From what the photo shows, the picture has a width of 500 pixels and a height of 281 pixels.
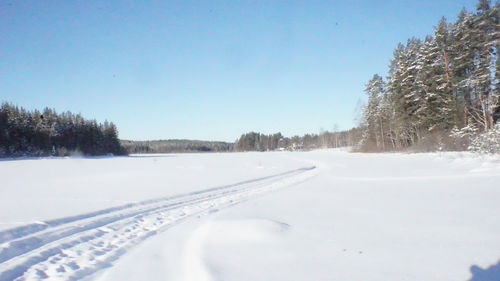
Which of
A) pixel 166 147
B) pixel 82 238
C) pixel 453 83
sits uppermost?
pixel 453 83

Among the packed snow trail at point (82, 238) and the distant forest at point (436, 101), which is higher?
the distant forest at point (436, 101)

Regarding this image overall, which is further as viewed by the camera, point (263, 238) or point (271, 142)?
point (271, 142)

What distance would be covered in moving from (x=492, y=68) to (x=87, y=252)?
90.1 ft

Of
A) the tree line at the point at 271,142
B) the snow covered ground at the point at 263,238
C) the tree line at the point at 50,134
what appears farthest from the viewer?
the tree line at the point at 271,142

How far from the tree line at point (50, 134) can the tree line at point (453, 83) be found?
6320cm

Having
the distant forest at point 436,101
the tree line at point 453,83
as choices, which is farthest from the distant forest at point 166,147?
the tree line at point 453,83

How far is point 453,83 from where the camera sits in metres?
23.6

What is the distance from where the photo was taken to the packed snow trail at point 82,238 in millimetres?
3871

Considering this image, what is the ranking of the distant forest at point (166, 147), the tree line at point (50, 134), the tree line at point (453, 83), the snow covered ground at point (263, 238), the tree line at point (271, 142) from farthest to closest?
1. the tree line at point (271, 142)
2. the distant forest at point (166, 147)
3. the tree line at point (50, 134)
4. the tree line at point (453, 83)
5. the snow covered ground at point (263, 238)

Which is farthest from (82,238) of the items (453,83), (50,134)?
(50,134)

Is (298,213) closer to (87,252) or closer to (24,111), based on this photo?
(87,252)

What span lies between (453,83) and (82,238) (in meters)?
29.2

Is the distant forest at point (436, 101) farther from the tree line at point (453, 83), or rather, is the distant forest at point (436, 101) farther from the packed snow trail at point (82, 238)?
the packed snow trail at point (82, 238)

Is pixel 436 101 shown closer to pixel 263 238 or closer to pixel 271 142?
pixel 263 238
